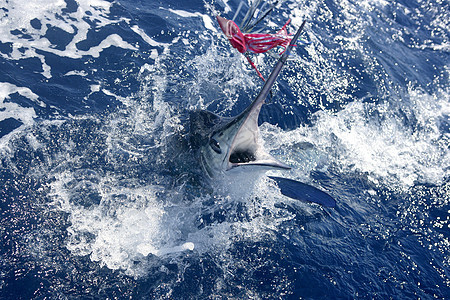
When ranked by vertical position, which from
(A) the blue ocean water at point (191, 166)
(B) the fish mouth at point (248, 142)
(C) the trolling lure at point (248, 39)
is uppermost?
(C) the trolling lure at point (248, 39)

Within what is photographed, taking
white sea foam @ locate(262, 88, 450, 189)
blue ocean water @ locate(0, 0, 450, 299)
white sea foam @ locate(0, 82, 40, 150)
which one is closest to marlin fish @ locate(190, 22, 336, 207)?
blue ocean water @ locate(0, 0, 450, 299)

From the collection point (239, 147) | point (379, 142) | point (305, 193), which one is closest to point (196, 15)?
point (379, 142)

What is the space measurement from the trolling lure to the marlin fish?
0.23 m

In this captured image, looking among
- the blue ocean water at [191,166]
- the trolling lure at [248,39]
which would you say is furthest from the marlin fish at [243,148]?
the blue ocean water at [191,166]

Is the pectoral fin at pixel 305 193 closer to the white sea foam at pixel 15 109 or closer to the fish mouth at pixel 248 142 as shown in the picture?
the fish mouth at pixel 248 142

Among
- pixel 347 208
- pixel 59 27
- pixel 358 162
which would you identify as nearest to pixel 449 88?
pixel 358 162

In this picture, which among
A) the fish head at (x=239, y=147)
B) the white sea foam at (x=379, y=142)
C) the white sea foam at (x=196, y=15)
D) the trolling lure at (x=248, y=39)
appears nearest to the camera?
the trolling lure at (x=248, y=39)

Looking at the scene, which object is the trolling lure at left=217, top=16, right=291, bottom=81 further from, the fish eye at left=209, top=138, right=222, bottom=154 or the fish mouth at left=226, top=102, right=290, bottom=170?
the fish eye at left=209, top=138, right=222, bottom=154

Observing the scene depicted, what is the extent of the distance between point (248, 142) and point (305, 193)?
1266mm

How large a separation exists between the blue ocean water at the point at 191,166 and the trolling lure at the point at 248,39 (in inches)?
70.3

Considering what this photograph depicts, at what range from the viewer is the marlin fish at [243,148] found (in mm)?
3827

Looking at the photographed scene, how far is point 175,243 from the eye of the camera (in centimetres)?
454

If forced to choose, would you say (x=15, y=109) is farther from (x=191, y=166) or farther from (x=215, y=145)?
(x=215, y=145)

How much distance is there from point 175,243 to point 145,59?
423 cm
